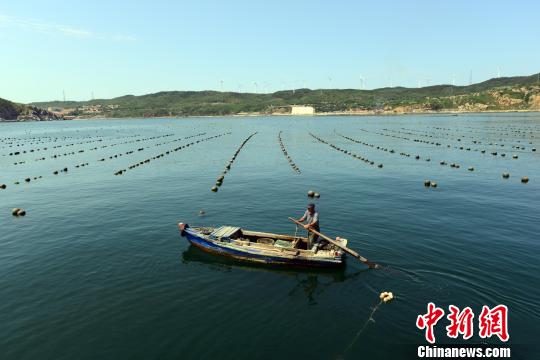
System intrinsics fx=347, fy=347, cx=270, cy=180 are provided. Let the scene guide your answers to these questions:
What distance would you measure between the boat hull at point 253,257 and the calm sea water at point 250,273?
700mm

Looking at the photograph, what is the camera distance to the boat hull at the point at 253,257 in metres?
27.1

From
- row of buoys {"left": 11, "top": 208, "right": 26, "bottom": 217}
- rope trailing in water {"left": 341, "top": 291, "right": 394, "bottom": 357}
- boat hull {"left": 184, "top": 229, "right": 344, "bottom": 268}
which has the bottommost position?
rope trailing in water {"left": 341, "top": 291, "right": 394, "bottom": 357}

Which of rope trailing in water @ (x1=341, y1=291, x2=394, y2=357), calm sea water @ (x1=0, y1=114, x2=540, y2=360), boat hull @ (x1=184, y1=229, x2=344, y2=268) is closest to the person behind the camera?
rope trailing in water @ (x1=341, y1=291, x2=394, y2=357)

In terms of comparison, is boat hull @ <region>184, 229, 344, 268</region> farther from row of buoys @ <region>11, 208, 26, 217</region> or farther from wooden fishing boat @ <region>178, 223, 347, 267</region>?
row of buoys @ <region>11, 208, 26, 217</region>

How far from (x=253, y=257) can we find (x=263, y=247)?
114cm

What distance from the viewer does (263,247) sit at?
28484 millimetres

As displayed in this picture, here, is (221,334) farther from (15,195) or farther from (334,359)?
(15,195)

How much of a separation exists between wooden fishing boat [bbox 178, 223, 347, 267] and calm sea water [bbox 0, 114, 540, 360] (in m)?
0.89

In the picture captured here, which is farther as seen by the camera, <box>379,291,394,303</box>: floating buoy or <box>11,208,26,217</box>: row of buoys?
<box>11,208,26,217</box>: row of buoys

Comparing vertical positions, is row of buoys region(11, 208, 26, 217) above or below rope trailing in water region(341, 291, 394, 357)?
above

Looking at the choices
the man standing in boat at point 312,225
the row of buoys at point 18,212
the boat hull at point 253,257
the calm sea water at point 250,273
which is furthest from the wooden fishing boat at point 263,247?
A: the row of buoys at point 18,212

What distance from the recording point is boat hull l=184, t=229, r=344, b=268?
27.1 meters

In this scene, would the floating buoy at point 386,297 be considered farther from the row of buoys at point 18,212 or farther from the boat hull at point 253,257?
the row of buoys at point 18,212

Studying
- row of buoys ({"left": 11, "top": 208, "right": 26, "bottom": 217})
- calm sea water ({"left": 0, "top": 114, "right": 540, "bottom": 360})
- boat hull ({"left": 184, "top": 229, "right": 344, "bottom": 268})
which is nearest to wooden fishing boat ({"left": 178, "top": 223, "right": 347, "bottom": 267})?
boat hull ({"left": 184, "top": 229, "right": 344, "bottom": 268})
